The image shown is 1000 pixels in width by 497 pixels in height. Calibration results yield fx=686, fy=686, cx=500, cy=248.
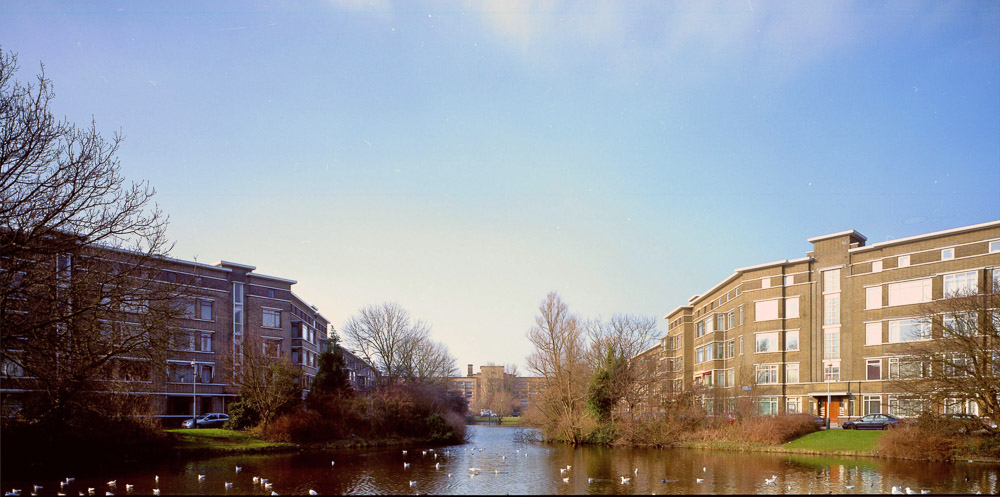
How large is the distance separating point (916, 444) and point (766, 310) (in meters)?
31.3

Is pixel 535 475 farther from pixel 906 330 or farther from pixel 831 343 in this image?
pixel 831 343

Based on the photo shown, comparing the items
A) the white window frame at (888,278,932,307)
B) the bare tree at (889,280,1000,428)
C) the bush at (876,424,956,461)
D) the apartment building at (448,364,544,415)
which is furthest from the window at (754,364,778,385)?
the apartment building at (448,364,544,415)

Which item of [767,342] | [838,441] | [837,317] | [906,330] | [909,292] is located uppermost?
[909,292]

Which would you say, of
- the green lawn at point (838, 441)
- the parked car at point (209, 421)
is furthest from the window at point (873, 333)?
the parked car at point (209, 421)

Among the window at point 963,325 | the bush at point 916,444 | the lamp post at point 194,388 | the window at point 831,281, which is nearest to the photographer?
the bush at point 916,444

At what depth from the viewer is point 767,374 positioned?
226 ft

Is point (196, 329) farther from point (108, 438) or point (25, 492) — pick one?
point (25, 492)

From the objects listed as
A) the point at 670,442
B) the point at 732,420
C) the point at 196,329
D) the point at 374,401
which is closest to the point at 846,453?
the point at 732,420

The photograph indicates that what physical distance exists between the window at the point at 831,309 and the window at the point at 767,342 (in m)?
5.09

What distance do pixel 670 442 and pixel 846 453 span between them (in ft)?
41.8

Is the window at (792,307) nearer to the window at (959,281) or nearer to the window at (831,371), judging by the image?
the window at (831,371)

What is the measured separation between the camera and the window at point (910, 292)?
2263 inches

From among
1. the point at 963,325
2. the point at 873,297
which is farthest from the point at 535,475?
the point at 873,297

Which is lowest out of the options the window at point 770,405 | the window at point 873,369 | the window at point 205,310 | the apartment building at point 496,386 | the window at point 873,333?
the apartment building at point 496,386
